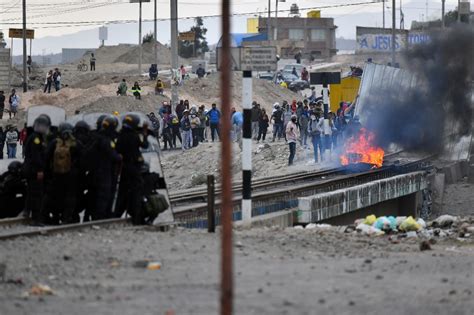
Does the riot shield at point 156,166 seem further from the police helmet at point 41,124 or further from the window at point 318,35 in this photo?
the window at point 318,35

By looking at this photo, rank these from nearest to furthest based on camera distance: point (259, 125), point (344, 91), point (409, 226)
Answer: point (409, 226) < point (259, 125) < point (344, 91)

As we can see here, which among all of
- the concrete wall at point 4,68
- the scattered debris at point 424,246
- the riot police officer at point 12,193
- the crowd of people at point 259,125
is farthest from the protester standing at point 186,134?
the scattered debris at point 424,246

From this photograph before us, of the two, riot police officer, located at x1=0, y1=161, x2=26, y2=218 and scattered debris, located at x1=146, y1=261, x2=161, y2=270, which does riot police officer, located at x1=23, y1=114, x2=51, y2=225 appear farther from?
scattered debris, located at x1=146, y1=261, x2=161, y2=270

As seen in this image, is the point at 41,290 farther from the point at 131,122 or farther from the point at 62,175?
the point at 131,122

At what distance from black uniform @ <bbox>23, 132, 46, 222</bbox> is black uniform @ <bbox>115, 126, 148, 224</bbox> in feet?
3.86

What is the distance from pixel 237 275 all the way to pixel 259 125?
36.1 meters

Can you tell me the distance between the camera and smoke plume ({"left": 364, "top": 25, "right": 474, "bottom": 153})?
4253 centimetres

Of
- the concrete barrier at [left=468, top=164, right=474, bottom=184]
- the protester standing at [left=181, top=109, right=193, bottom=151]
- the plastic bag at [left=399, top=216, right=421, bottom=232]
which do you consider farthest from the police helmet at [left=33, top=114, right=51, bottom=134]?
the protester standing at [left=181, top=109, right=193, bottom=151]

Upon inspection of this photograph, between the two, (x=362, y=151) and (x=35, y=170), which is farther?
(x=362, y=151)

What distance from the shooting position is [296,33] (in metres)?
155

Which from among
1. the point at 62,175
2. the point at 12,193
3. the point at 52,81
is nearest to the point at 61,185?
the point at 62,175

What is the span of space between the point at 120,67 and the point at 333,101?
51080 millimetres

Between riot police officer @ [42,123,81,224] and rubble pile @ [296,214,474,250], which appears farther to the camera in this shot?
rubble pile @ [296,214,474,250]

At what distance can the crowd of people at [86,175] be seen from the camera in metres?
18.3
